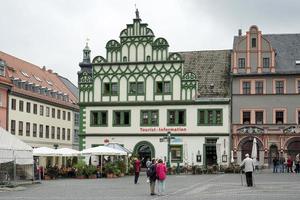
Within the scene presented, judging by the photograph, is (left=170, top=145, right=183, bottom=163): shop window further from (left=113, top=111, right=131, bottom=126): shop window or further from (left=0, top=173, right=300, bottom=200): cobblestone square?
(left=0, top=173, right=300, bottom=200): cobblestone square

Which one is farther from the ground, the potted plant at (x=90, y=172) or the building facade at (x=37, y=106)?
the building facade at (x=37, y=106)

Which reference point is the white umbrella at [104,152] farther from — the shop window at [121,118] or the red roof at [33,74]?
the red roof at [33,74]

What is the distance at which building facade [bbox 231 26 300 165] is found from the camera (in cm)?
6147

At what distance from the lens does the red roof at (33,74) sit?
7344 centimetres

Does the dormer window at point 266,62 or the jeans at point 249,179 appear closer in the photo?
the jeans at point 249,179

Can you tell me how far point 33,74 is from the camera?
79.9 meters

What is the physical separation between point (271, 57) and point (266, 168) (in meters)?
10.9

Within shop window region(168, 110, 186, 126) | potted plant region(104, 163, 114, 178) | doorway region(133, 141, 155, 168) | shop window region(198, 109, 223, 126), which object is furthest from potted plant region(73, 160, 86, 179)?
shop window region(198, 109, 223, 126)

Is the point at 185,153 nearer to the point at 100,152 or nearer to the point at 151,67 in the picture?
the point at 151,67

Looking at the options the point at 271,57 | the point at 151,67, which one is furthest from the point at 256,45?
the point at 151,67

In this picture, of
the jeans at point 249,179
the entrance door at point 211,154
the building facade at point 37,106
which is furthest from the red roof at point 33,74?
the jeans at point 249,179

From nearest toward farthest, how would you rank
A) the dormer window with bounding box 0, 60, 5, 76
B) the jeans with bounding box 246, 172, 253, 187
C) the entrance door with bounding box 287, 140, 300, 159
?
the jeans with bounding box 246, 172, 253, 187 → the entrance door with bounding box 287, 140, 300, 159 → the dormer window with bounding box 0, 60, 5, 76

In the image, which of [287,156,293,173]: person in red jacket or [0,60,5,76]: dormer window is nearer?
[287,156,293,173]: person in red jacket

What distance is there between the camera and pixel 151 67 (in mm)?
62594
